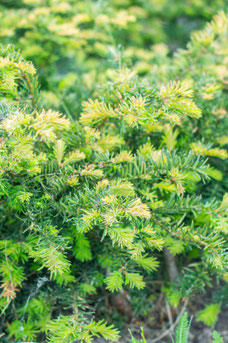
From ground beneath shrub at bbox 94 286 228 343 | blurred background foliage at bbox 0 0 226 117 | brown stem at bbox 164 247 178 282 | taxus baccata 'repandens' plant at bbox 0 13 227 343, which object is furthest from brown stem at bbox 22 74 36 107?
ground beneath shrub at bbox 94 286 228 343

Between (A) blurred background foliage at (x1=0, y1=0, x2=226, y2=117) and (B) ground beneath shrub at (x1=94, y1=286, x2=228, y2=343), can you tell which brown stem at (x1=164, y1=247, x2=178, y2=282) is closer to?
(B) ground beneath shrub at (x1=94, y1=286, x2=228, y2=343)

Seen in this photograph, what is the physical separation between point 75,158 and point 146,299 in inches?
26.2

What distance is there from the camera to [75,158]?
2.90ft

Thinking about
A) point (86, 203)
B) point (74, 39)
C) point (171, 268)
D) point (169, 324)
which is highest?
point (74, 39)

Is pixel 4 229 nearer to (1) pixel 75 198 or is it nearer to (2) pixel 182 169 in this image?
(1) pixel 75 198

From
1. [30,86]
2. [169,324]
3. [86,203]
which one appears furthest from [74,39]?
[169,324]

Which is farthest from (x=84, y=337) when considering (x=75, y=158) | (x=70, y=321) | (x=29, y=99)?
(x=29, y=99)

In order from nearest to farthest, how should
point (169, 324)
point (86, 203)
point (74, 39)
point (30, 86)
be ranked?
point (86, 203) → point (30, 86) → point (169, 324) → point (74, 39)

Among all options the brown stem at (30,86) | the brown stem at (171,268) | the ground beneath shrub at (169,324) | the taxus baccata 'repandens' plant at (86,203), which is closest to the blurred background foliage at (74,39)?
the brown stem at (30,86)

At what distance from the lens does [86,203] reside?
0.82 meters

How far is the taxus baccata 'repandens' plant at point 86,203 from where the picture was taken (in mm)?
801

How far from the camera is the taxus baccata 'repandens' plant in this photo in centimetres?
80

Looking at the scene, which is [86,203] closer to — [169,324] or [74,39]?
[169,324]

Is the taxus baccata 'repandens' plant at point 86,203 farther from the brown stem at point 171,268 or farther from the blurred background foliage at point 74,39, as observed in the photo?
the blurred background foliage at point 74,39
